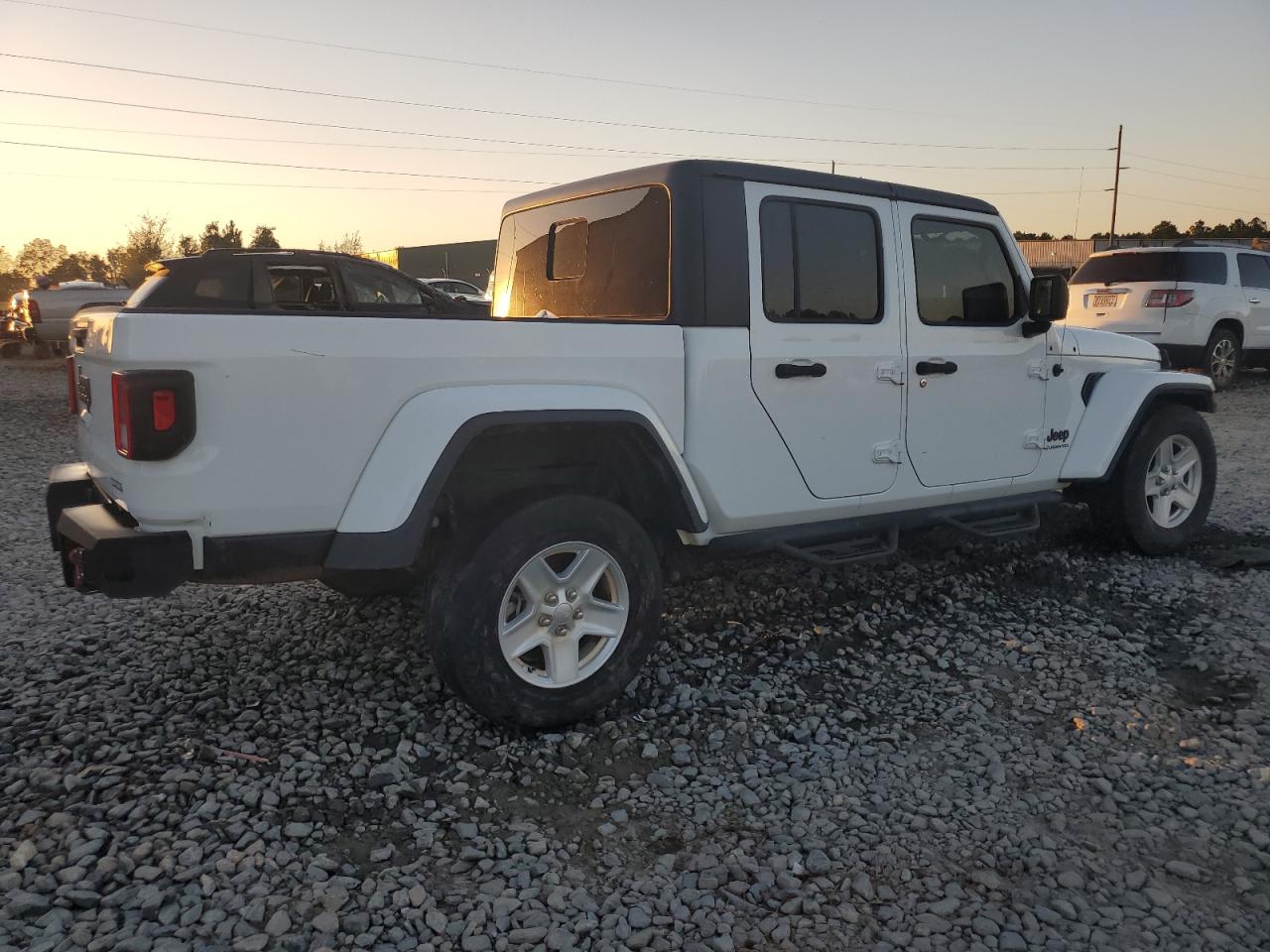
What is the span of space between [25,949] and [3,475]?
7.54 meters

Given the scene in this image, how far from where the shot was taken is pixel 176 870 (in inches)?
102

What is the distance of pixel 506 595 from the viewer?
3.28 meters

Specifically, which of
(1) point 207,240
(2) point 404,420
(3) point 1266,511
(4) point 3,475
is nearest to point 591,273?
(2) point 404,420

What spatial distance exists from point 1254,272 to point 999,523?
449 inches

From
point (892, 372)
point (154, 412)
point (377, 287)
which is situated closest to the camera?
point (154, 412)

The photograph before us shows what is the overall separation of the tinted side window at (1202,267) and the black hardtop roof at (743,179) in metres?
9.49

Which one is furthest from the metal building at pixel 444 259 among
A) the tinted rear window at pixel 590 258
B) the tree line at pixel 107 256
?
the tinted rear window at pixel 590 258

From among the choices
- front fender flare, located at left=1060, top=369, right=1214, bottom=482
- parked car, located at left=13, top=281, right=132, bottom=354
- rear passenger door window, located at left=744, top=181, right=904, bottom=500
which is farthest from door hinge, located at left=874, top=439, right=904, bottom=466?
parked car, located at left=13, top=281, right=132, bottom=354

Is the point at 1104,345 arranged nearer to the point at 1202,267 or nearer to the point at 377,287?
the point at 377,287

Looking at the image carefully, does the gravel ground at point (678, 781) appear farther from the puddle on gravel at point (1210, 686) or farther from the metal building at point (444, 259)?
the metal building at point (444, 259)

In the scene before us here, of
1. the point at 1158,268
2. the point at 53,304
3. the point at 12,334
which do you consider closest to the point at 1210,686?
the point at 1158,268

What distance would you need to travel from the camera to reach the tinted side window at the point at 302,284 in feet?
33.6

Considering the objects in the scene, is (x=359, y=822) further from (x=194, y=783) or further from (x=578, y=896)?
(x=578, y=896)

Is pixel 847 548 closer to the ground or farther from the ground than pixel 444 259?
closer to the ground
